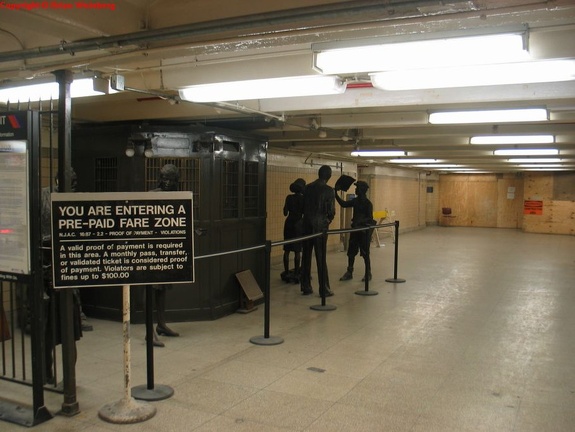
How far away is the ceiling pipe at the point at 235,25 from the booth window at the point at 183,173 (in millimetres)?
2677

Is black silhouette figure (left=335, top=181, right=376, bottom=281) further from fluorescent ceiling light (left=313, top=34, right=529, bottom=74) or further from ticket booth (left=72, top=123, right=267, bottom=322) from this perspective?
fluorescent ceiling light (left=313, top=34, right=529, bottom=74)

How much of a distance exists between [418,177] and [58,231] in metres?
18.3

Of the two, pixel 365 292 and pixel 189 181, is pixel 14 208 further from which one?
pixel 365 292

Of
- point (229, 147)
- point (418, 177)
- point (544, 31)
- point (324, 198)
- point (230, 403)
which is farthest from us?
point (418, 177)

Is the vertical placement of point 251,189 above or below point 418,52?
below

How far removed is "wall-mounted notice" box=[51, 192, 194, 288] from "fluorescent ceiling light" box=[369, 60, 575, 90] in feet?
5.73

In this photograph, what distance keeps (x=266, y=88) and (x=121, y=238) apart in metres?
1.74

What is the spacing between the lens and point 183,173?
626 cm

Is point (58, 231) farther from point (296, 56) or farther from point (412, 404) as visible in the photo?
point (412, 404)

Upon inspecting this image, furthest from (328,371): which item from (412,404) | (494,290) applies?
(494,290)

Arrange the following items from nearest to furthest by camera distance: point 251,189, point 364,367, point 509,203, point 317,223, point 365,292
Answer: point 364,367 → point 251,189 → point 317,223 → point 365,292 → point 509,203

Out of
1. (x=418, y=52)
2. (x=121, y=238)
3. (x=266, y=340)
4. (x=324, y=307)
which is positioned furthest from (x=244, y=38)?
(x=324, y=307)

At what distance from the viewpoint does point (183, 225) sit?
11.9 feet

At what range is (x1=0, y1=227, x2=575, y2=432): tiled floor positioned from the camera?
3.64m
